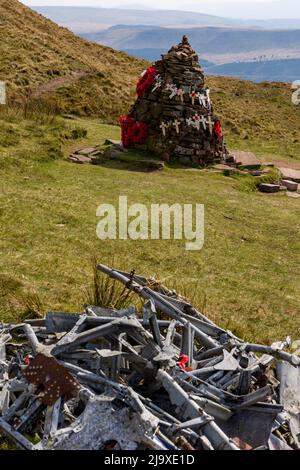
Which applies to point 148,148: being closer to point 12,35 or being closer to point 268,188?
point 268,188

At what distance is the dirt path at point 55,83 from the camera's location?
30.0 m

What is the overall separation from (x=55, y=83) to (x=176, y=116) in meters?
15.8

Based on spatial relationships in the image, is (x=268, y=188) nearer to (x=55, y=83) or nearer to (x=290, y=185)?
(x=290, y=185)

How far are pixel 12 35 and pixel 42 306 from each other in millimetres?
36141

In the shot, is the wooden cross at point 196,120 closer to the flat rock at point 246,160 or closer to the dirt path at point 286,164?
the flat rock at point 246,160

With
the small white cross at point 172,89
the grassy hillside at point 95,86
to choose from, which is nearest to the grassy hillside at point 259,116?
the grassy hillside at point 95,86

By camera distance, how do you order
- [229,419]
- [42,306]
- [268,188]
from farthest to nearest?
[268,188] < [42,306] < [229,419]

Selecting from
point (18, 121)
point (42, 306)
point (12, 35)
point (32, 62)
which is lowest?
point (42, 306)

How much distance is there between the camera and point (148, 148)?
66.7ft

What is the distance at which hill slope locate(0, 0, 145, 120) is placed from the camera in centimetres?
2969

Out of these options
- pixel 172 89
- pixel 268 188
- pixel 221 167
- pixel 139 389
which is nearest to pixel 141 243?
pixel 139 389

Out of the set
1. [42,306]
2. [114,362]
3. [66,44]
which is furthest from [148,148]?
[66,44]

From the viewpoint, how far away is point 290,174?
68.5ft

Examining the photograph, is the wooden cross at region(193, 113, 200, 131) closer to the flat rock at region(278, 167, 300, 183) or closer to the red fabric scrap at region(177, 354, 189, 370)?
the flat rock at region(278, 167, 300, 183)
